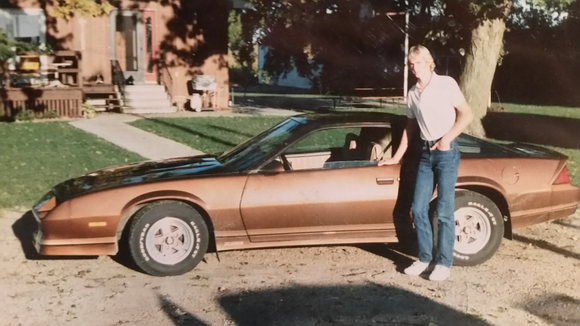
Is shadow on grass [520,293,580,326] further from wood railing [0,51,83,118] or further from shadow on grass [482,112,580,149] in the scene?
wood railing [0,51,83,118]

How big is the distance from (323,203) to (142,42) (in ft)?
54.2

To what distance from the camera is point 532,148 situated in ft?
21.5

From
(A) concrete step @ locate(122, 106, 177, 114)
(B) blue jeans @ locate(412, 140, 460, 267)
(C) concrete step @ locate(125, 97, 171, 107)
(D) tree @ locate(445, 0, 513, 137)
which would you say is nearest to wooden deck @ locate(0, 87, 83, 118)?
(A) concrete step @ locate(122, 106, 177, 114)

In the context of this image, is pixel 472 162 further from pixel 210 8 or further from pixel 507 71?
pixel 507 71

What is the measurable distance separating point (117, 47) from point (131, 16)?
40.5 inches

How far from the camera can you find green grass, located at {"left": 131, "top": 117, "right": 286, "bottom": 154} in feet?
42.4

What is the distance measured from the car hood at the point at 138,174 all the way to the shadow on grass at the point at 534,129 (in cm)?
971

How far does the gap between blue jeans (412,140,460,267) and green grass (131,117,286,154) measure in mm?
6590

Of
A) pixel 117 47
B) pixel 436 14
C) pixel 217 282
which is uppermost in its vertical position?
pixel 436 14

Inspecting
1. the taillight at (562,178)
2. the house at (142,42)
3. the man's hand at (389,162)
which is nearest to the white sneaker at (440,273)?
the man's hand at (389,162)

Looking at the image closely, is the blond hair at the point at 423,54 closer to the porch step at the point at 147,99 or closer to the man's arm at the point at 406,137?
the man's arm at the point at 406,137

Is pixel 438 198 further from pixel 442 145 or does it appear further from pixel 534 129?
pixel 534 129

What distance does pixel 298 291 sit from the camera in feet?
16.8

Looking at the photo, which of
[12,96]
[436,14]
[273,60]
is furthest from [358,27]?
[12,96]
